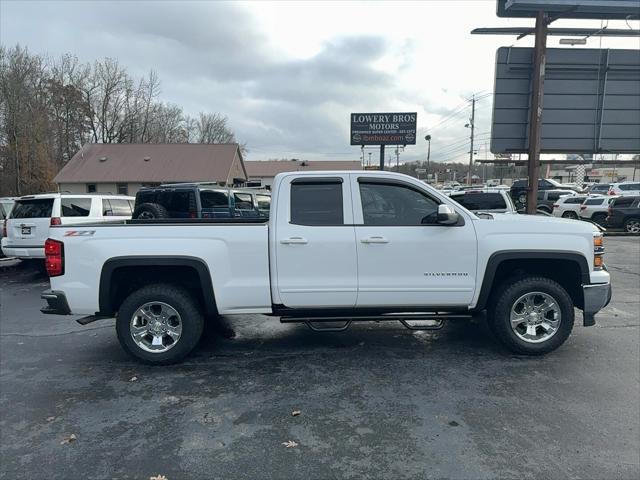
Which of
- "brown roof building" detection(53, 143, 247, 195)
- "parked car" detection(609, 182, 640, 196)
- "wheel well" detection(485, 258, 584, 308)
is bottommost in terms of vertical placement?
"wheel well" detection(485, 258, 584, 308)

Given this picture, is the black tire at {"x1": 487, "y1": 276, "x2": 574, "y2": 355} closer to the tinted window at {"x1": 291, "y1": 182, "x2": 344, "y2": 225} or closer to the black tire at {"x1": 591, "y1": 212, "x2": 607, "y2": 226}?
the tinted window at {"x1": 291, "y1": 182, "x2": 344, "y2": 225}

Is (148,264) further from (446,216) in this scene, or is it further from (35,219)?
(35,219)

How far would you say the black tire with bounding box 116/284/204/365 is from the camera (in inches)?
168

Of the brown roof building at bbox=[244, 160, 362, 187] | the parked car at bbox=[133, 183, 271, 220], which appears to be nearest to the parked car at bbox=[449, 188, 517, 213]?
the parked car at bbox=[133, 183, 271, 220]

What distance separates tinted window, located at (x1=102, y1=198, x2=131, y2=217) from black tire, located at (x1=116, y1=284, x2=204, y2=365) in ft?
22.8

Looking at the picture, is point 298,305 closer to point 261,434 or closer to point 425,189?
point 261,434

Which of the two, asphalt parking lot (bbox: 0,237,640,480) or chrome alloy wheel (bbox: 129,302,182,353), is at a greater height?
chrome alloy wheel (bbox: 129,302,182,353)

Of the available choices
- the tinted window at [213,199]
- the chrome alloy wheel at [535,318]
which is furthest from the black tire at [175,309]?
the tinted window at [213,199]

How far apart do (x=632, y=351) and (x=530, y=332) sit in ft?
4.10

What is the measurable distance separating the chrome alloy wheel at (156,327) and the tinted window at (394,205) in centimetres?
227

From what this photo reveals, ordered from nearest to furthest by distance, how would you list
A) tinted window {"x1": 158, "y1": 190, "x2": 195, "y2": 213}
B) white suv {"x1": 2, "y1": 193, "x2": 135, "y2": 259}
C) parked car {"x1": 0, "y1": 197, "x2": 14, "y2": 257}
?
white suv {"x1": 2, "y1": 193, "x2": 135, "y2": 259} → parked car {"x1": 0, "y1": 197, "x2": 14, "y2": 257} → tinted window {"x1": 158, "y1": 190, "x2": 195, "y2": 213}

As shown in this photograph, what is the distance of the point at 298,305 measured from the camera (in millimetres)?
4309

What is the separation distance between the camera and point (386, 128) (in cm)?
2736

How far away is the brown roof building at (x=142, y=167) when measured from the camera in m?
38.7
